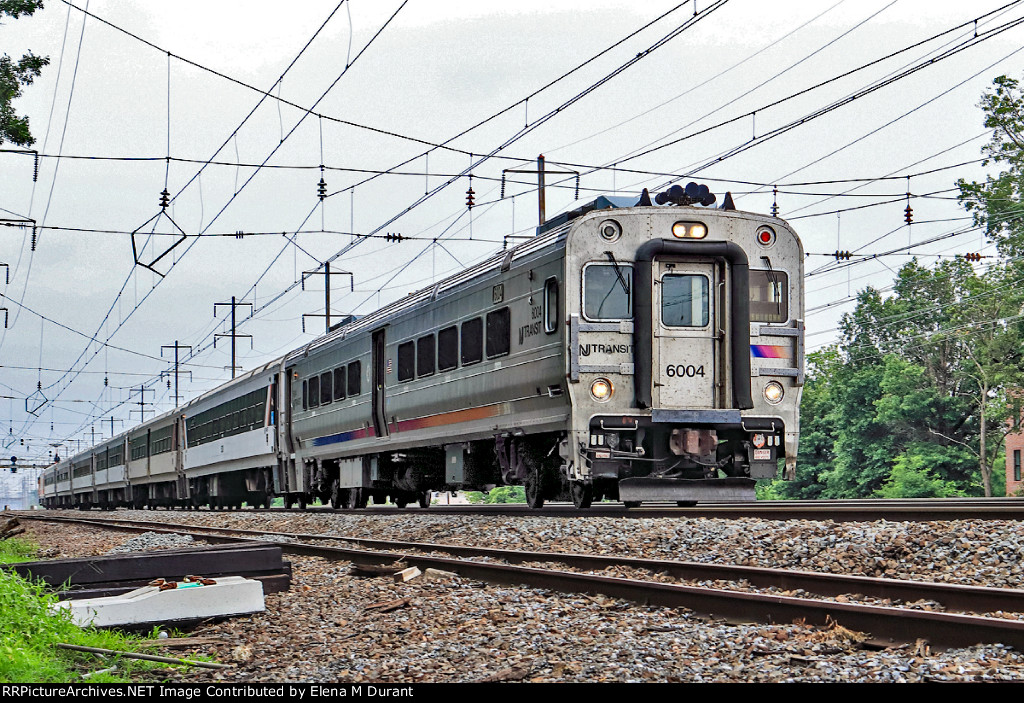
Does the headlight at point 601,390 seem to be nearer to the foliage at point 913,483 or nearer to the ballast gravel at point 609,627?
the ballast gravel at point 609,627

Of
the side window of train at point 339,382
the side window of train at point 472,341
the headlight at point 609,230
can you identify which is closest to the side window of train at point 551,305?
the headlight at point 609,230

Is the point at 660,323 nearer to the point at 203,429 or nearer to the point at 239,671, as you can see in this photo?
the point at 239,671

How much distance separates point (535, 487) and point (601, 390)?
2626 millimetres

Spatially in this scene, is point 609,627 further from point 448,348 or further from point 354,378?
point 354,378

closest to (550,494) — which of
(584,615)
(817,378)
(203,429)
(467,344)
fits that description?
(467,344)

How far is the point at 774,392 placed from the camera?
13.4m

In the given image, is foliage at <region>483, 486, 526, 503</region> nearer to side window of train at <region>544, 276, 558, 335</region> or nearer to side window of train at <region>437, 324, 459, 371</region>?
side window of train at <region>437, 324, 459, 371</region>

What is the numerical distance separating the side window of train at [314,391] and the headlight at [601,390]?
1113 centimetres

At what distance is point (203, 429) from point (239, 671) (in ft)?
96.4

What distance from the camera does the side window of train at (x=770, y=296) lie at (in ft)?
44.3

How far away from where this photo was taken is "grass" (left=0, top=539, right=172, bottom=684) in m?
5.80

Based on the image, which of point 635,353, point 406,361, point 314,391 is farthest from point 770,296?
point 314,391

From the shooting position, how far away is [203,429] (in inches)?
1359

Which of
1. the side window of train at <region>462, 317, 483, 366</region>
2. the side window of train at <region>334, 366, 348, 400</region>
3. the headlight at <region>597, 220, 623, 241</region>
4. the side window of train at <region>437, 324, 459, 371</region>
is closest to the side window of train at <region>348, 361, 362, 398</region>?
the side window of train at <region>334, 366, 348, 400</region>
